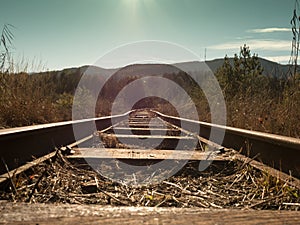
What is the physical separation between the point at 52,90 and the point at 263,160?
14.7 feet

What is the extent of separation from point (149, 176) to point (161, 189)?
353 mm

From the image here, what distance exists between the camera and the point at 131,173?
7.16ft

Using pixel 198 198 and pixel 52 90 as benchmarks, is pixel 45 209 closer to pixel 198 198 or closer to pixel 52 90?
pixel 198 198

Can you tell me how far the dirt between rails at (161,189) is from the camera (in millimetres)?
1454

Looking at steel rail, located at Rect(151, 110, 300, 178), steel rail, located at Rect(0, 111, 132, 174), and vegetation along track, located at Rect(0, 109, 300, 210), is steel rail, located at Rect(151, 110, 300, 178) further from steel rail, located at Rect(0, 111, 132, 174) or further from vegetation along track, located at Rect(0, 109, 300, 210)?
steel rail, located at Rect(0, 111, 132, 174)

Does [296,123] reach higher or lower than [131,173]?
higher

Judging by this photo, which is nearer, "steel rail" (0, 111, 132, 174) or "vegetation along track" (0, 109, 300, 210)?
"vegetation along track" (0, 109, 300, 210)

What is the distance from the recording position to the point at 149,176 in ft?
6.90

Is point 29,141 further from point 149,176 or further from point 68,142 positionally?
point 149,176

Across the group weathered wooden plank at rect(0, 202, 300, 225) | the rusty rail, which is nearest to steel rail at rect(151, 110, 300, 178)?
the rusty rail

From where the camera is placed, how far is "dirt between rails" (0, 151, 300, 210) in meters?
1.45

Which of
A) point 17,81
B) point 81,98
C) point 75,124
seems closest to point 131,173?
point 75,124

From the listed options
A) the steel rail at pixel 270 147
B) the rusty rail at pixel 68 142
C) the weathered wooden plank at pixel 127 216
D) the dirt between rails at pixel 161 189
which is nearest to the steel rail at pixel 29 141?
the rusty rail at pixel 68 142

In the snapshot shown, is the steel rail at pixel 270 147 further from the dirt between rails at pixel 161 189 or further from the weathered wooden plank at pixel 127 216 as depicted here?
the weathered wooden plank at pixel 127 216
